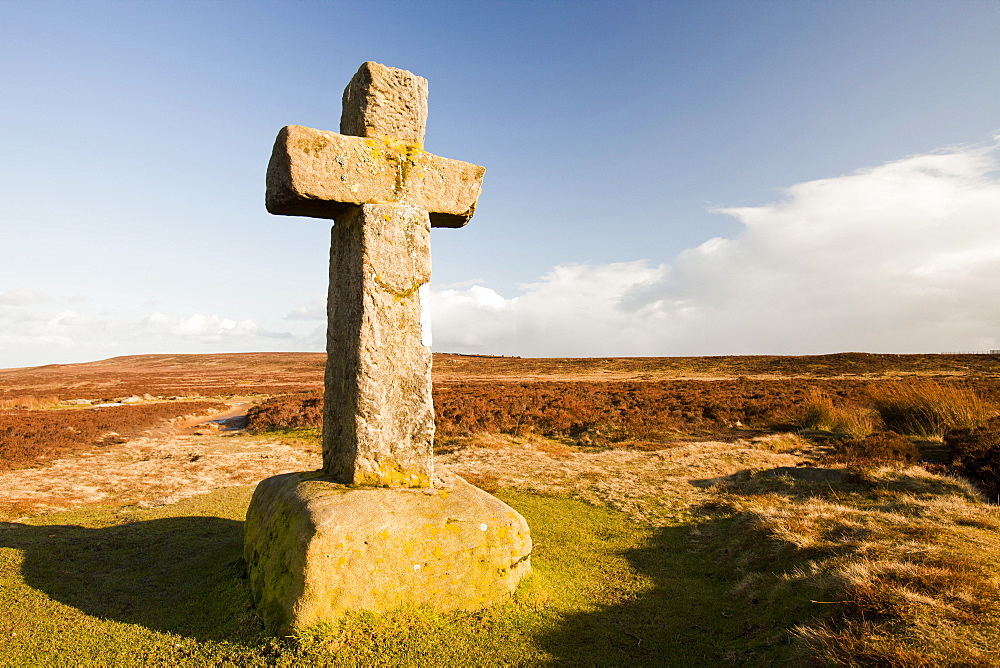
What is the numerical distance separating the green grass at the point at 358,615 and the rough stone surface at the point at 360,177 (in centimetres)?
355

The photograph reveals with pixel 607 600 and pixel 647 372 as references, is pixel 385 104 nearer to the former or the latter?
pixel 607 600

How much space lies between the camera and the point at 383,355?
491 centimetres

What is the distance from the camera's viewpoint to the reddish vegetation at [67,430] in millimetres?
14406

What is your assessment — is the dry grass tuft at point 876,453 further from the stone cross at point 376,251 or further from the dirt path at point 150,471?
the dirt path at point 150,471

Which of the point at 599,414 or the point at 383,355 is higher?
the point at 383,355

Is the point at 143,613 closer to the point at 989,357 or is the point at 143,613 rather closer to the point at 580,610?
the point at 580,610

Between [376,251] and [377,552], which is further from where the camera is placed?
[376,251]

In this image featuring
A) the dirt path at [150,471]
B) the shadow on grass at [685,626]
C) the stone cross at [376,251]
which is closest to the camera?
the shadow on grass at [685,626]

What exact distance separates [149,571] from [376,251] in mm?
4168

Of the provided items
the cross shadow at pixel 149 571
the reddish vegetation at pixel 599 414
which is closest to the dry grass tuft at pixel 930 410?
the reddish vegetation at pixel 599 414

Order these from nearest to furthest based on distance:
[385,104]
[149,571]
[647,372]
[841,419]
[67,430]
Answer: [385,104], [149,571], [841,419], [67,430], [647,372]

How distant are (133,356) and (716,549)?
128690 mm

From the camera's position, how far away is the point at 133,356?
10888cm

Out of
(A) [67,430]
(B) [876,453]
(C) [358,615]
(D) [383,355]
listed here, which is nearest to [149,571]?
(C) [358,615]
